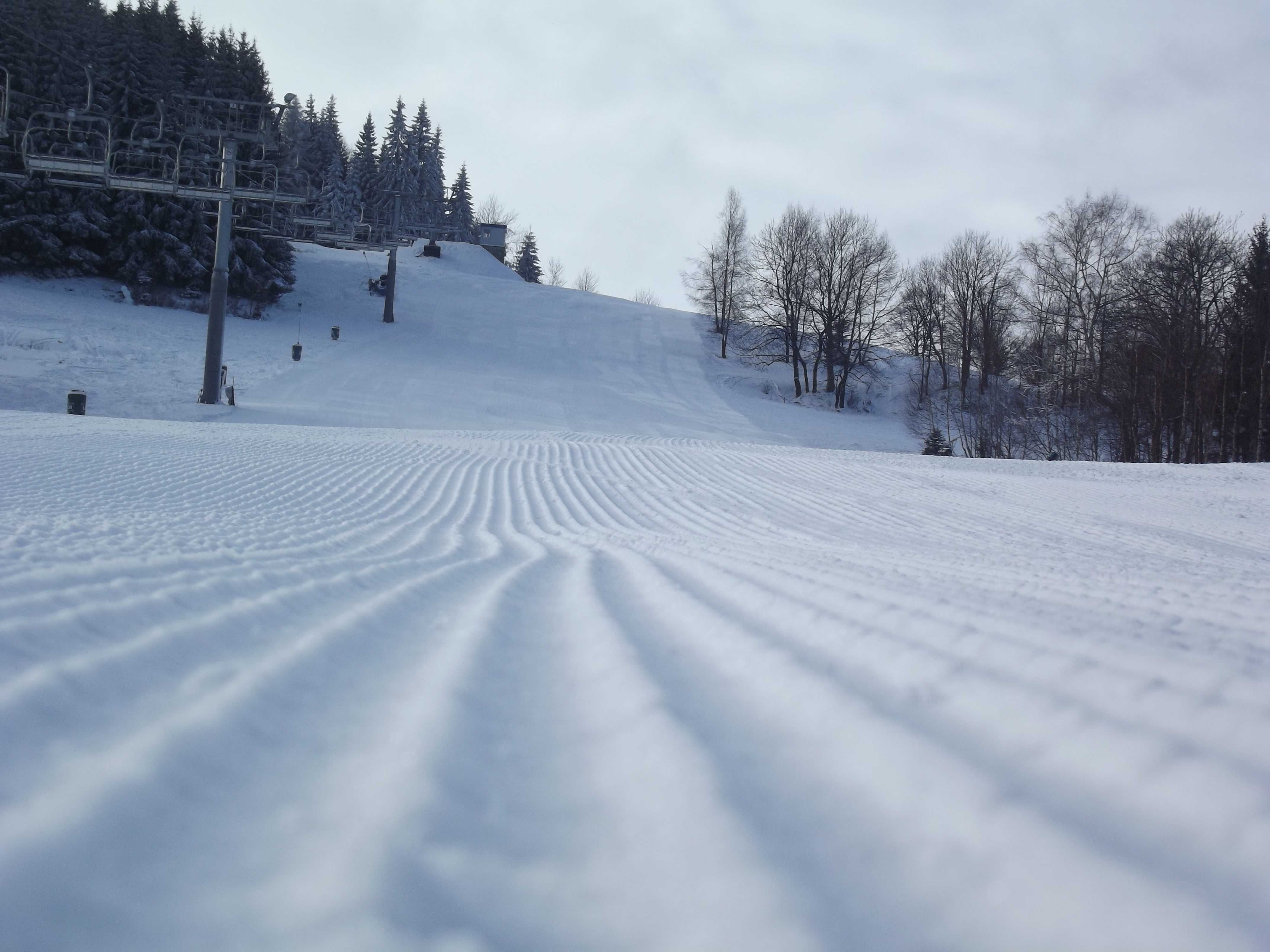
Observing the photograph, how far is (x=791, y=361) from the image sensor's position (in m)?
39.0

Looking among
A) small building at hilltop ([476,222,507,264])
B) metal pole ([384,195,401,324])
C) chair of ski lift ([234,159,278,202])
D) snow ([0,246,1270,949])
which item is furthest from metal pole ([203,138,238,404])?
small building at hilltop ([476,222,507,264])

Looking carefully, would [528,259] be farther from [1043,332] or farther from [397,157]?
[1043,332]

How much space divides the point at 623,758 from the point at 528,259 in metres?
86.5

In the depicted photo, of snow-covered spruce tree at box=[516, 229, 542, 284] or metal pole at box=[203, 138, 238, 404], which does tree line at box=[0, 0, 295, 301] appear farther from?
snow-covered spruce tree at box=[516, 229, 542, 284]

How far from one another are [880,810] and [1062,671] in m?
0.55

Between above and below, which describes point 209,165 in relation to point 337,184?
below

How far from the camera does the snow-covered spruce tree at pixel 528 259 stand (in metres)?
83.6

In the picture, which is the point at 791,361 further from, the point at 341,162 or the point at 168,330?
the point at 341,162

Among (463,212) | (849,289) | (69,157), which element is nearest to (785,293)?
(849,289)

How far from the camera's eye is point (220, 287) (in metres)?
16.6

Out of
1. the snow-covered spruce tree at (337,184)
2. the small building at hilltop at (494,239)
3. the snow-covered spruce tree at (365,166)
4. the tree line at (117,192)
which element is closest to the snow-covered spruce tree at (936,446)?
the tree line at (117,192)

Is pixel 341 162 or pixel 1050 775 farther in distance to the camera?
pixel 341 162

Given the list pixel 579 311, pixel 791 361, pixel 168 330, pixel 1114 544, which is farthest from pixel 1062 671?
pixel 579 311

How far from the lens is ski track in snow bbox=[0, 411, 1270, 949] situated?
81 centimetres
